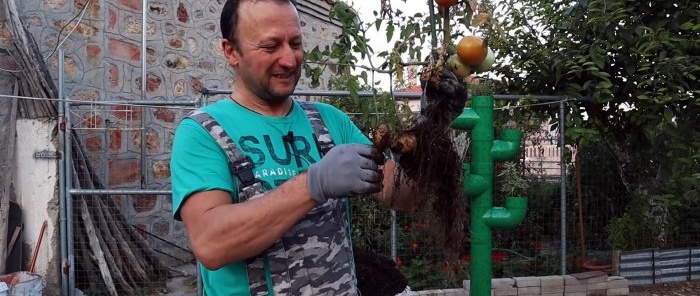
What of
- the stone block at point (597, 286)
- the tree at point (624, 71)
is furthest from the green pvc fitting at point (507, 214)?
the stone block at point (597, 286)

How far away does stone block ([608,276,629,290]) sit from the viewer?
17.9ft

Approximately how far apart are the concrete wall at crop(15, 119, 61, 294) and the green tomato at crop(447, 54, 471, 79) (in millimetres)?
3871

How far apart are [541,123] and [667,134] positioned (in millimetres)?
1221

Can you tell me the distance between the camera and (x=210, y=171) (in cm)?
161

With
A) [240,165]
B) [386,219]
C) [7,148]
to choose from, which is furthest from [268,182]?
[7,148]

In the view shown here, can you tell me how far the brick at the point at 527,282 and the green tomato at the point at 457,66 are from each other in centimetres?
346

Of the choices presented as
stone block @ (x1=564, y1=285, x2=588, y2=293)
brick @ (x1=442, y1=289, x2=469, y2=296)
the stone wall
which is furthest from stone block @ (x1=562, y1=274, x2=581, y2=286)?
the stone wall

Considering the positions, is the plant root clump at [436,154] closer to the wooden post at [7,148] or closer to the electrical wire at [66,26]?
the wooden post at [7,148]

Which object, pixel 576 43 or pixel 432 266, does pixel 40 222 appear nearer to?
pixel 432 266

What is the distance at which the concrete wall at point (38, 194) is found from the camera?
4820mm

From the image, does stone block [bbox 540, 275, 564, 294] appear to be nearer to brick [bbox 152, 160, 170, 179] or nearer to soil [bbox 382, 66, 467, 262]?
soil [bbox 382, 66, 467, 262]

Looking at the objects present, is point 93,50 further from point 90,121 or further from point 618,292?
point 618,292

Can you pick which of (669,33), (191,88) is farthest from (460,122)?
(191,88)

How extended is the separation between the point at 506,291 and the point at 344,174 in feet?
13.0
